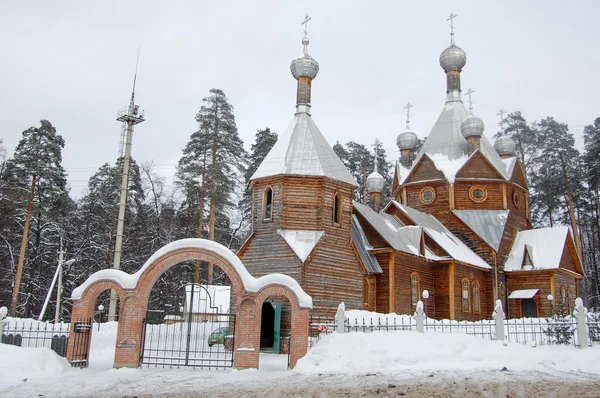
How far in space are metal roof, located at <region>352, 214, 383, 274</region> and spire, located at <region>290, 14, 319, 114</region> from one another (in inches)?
195

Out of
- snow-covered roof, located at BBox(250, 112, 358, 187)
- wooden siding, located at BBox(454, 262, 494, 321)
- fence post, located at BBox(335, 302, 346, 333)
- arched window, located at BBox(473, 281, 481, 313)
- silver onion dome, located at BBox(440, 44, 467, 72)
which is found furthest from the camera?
silver onion dome, located at BBox(440, 44, 467, 72)

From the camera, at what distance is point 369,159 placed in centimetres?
4278

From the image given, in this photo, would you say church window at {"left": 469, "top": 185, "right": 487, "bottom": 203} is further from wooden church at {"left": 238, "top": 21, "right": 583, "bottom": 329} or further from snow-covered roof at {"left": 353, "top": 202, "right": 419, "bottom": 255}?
snow-covered roof at {"left": 353, "top": 202, "right": 419, "bottom": 255}

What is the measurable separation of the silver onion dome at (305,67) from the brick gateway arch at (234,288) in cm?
1113

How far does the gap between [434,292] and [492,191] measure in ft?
23.5

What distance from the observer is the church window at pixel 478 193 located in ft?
91.8

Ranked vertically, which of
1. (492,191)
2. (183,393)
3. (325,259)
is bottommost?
(183,393)

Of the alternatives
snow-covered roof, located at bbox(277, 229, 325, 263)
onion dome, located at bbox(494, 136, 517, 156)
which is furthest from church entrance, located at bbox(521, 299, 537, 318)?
snow-covered roof, located at bbox(277, 229, 325, 263)

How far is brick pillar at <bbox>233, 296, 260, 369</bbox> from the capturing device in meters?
13.2

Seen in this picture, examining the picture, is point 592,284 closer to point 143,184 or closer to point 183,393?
point 143,184

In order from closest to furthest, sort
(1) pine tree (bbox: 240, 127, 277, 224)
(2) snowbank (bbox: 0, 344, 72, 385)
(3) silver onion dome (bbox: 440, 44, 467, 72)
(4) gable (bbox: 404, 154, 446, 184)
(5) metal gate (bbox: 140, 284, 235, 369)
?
(2) snowbank (bbox: 0, 344, 72, 385), (5) metal gate (bbox: 140, 284, 235, 369), (4) gable (bbox: 404, 154, 446, 184), (3) silver onion dome (bbox: 440, 44, 467, 72), (1) pine tree (bbox: 240, 127, 277, 224)

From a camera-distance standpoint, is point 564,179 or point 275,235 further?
point 564,179

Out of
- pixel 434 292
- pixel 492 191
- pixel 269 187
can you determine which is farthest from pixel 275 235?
pixel 492 191

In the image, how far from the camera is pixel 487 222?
89.4 ft
